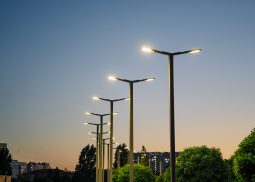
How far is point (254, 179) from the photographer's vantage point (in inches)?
1353

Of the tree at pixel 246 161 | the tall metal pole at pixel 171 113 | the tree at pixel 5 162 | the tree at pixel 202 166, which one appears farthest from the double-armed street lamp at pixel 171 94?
the tree at pixel 5 162

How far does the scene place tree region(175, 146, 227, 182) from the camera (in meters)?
43.6

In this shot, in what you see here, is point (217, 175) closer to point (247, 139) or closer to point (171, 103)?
point (247, 139)

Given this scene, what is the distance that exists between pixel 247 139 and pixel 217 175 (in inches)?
333

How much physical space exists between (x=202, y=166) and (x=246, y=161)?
31.7 ft

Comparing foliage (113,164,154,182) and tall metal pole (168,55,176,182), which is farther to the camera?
foliage (113,164,154,182)

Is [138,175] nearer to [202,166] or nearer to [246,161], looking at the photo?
[202,166]

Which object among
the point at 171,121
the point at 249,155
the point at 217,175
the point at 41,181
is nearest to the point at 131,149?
the point at 171,121

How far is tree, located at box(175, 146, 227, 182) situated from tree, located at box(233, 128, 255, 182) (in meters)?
7.74

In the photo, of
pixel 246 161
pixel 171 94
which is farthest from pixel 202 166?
pixel 171 94

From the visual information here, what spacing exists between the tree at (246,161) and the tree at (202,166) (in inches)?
305

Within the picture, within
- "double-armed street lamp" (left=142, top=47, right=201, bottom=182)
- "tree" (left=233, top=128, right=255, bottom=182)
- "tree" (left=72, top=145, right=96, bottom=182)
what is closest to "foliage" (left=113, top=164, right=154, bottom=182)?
"tree" (left=233, top=128, right=255, bottom=182)

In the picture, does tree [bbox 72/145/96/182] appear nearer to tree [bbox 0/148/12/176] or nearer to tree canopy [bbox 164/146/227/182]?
tree [bbox 0/148/12/176]

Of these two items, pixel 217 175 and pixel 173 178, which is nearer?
pixel 173 178
